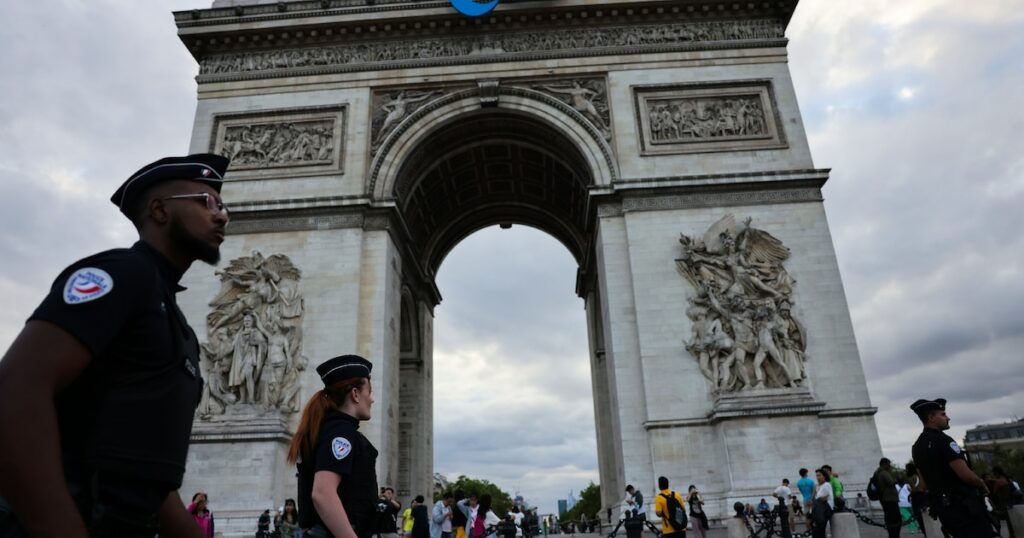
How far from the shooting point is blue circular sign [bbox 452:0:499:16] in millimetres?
19172

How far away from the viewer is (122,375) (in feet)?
4.83

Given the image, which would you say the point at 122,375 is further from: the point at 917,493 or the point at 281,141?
the point at 281,141

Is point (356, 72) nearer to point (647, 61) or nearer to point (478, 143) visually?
point (478, 143)

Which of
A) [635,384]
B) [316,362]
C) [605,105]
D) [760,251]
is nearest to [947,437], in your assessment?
[635,384]

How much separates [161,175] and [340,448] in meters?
1.43

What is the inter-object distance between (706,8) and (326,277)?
14.0m

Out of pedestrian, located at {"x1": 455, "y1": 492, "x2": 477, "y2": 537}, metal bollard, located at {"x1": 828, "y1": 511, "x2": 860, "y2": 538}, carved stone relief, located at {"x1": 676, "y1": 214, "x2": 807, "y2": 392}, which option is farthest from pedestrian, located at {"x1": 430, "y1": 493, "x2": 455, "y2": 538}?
carved stone relief, located at {"x1": 676, "y1": 214, "x2": 807, "y2": 392}

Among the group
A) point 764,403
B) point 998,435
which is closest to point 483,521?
point 764,403

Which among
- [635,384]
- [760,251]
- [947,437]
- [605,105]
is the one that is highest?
[605,105]

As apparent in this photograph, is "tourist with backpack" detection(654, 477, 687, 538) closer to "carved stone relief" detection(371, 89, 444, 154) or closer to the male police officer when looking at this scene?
the male police officer

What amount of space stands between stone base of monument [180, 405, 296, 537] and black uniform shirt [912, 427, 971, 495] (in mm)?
13860

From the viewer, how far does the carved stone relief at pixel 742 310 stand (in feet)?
51.0

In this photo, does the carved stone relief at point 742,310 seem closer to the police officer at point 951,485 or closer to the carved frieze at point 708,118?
the carved frieze at point 708,118

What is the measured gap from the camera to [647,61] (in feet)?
64.1
